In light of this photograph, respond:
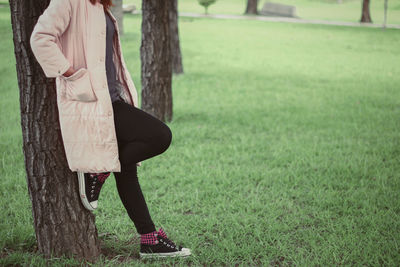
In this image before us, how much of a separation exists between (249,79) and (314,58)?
4.78 m

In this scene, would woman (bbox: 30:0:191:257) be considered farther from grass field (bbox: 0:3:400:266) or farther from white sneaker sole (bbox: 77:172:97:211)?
grass field (bbox: 0:3:400:266)

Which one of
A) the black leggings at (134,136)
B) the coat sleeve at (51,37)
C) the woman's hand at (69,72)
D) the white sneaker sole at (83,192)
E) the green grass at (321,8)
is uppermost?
the green grass at (321,8)

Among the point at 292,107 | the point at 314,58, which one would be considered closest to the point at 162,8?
the point at 292,107

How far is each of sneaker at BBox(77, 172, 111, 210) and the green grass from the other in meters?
33.0

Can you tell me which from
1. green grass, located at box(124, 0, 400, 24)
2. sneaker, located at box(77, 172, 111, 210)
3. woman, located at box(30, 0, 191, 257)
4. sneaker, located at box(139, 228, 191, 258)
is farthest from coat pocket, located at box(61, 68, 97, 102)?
green grass, located at box(124, 0, 400, 24)

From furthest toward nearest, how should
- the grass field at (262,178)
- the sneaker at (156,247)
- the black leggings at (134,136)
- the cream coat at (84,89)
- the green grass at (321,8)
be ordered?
the green grass at (321,8)
the grass field at (262,178)
the sneaker at (156,247)
the black leggings at (134,136)
the cream coat at (84,89)

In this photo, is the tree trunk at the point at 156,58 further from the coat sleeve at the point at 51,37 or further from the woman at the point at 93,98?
the coat sleeve at the point at 51,37

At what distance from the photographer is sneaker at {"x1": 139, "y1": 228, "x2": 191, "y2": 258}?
9.83 feet

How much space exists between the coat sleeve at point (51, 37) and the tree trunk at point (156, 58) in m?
4.04

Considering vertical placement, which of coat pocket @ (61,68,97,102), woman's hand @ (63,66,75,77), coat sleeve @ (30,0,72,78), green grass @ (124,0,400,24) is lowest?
coat pocket @ (61,68,97,102)

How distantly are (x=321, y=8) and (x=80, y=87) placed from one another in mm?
44129

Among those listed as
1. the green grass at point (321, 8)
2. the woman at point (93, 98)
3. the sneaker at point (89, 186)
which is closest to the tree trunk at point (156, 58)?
the woman at point (93, 98)

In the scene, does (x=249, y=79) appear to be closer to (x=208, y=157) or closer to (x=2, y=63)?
(x=208, y=157)

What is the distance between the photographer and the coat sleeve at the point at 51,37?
7.71ft
